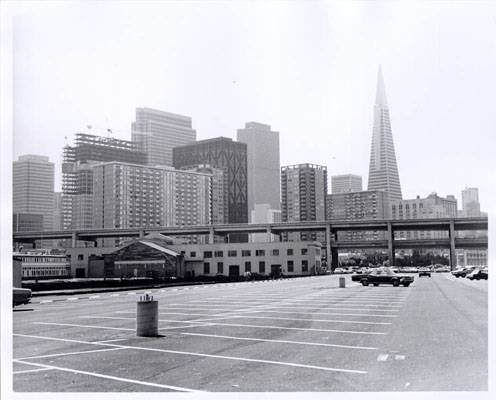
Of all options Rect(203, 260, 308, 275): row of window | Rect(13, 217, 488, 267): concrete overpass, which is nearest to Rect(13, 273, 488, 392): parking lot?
Rect(203, 260, 308, 275): row of window

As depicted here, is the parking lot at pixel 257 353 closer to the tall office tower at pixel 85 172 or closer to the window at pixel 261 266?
the window at pixel 261 266

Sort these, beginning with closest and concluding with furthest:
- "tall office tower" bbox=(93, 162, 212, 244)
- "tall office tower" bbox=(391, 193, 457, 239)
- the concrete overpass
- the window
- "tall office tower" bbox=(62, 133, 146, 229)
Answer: "tall office tower" bbox=(391, 193, 457, 239)
the window
the concrete overpass
"tall office tower" bbox=(62, 133, 146, 229)
"tall office tower" bbox=(93, 162, 212, 244)

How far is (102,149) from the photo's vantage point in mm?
140000

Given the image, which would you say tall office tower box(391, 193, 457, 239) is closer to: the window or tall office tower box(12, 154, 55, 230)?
the window

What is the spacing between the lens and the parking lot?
30.6 feet

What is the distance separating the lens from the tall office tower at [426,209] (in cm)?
5704

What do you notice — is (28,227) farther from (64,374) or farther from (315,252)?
(64,374)

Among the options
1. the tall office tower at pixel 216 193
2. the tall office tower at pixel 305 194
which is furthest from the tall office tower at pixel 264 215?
the tall office tower at pixel 305 194

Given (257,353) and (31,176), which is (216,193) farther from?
(257,353)

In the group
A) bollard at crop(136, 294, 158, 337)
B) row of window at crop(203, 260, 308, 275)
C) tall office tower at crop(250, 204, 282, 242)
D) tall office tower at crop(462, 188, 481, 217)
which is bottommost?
row of window at crop(203, 260, 308, 275)

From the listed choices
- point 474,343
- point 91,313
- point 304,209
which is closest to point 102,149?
point 304,209

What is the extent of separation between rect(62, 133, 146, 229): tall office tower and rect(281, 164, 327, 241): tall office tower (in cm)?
4939

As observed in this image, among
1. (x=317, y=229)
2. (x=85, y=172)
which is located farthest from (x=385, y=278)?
(x=85, y=172)
